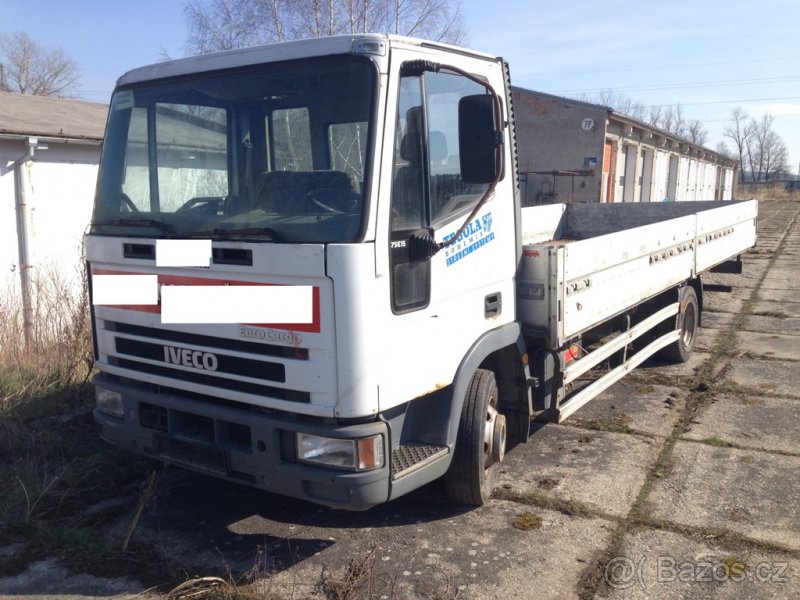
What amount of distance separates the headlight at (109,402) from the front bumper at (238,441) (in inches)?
1.2

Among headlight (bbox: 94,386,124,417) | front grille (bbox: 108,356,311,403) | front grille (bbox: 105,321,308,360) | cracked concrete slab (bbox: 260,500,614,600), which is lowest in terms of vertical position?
cracked concrete slab (bbox: 260,500,614,600)

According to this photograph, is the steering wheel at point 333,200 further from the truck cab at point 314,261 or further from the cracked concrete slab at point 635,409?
the cracked concrete slab at point 635,409

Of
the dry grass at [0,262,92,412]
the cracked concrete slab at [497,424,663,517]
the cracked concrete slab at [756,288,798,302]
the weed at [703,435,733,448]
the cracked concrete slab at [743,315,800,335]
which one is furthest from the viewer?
the cracked concrete slab at [756,288,798,302]

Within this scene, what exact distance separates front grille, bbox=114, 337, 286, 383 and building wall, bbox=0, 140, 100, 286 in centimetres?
622

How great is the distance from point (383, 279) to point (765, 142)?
324ft

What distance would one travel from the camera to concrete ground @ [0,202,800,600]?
3.60m

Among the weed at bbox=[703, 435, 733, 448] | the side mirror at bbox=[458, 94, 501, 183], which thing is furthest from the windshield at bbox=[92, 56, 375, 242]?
the weed at bbox=[703, 435, 733, 448]

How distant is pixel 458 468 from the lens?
4164mm

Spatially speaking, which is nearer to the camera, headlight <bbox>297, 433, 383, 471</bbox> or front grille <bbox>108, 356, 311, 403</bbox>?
headlight <bbox>297, 433, 383, 471</bbox>

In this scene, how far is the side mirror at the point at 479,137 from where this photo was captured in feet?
11.5

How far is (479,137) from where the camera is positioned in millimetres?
3535

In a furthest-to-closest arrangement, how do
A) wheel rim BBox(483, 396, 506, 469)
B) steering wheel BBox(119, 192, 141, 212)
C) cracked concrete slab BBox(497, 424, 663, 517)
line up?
cracked concrete slab BBox(497, 424, 663, 517) < wheel rim BBox(483, 396, 506, 469) < steering wheel BBox(119, 192, 141, 212)

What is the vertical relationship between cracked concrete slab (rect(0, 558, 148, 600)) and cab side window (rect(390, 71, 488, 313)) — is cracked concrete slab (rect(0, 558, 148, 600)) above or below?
below

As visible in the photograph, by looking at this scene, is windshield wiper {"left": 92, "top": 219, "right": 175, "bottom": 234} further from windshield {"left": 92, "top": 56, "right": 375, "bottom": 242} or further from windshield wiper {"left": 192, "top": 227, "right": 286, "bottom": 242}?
windshield wiper {"left": 192, "top": 227, "right": 286, "bottom": 242}
